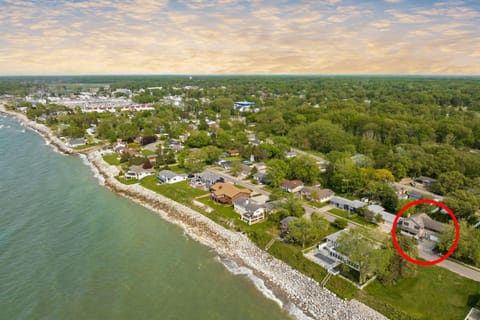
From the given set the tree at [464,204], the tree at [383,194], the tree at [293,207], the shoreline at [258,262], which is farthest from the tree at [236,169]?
the tree at [464,204]

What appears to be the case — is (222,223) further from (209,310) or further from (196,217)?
(209,310)

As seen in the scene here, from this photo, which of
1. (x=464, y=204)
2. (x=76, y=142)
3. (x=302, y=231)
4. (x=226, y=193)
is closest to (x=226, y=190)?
(x=226, y=193)

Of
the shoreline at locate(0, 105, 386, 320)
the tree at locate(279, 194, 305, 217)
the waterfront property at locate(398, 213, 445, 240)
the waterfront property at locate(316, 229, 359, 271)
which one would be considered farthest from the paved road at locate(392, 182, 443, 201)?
the shoreline at locate(0, 105, 386, 320)

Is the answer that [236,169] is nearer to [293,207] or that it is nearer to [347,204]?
[293,207]

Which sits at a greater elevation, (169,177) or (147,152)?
(169,177)

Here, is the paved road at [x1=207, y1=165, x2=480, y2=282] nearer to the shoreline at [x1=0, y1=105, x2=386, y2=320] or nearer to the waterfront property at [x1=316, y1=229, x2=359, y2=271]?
the waterfront property at [x1=316, y1=229, x2=359, y2=271]

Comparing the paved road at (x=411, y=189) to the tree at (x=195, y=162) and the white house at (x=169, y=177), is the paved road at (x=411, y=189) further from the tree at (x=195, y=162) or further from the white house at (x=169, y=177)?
the white house at (x=169, y=177)
